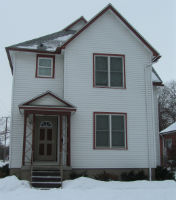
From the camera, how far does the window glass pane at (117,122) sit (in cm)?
1482

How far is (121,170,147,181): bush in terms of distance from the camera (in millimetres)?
13719

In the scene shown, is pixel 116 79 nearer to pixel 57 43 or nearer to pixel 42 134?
pixel 57 43

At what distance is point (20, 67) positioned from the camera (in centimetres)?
1516

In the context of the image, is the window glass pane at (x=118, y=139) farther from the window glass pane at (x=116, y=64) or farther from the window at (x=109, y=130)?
the window glass pane at (x=116, y=64)

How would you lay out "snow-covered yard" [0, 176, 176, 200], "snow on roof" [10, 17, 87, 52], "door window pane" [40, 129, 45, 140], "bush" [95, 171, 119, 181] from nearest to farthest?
Result: "snow-covered yard" [0, 176, 176, 200]
"bush" [95, 171, 119, 181]
"door window pane" [40, 129, 45, 140]
"snow on roof" [10, 17, 87, 52]

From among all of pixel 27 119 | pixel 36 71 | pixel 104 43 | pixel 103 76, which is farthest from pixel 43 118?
pixel 104 43

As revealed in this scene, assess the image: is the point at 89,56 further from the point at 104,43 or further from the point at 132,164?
the point at 132,164

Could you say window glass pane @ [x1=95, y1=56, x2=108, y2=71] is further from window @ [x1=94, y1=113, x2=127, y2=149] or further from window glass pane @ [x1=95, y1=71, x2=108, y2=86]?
window @ [x1=94, y1=113, x2=127, y2=149]

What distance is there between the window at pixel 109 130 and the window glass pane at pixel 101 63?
95.3 inches

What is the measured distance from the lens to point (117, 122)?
14898mm

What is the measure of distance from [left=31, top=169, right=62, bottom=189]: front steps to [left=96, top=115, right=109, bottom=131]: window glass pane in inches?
118

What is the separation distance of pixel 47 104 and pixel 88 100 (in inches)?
84.0

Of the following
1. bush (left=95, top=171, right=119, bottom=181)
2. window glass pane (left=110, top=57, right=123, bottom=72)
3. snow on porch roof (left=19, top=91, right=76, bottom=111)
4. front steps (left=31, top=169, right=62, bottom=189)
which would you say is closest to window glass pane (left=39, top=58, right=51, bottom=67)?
snow on porch roof (left=19, top=91, right=76, bottom=111)

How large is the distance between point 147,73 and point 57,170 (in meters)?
6.81
